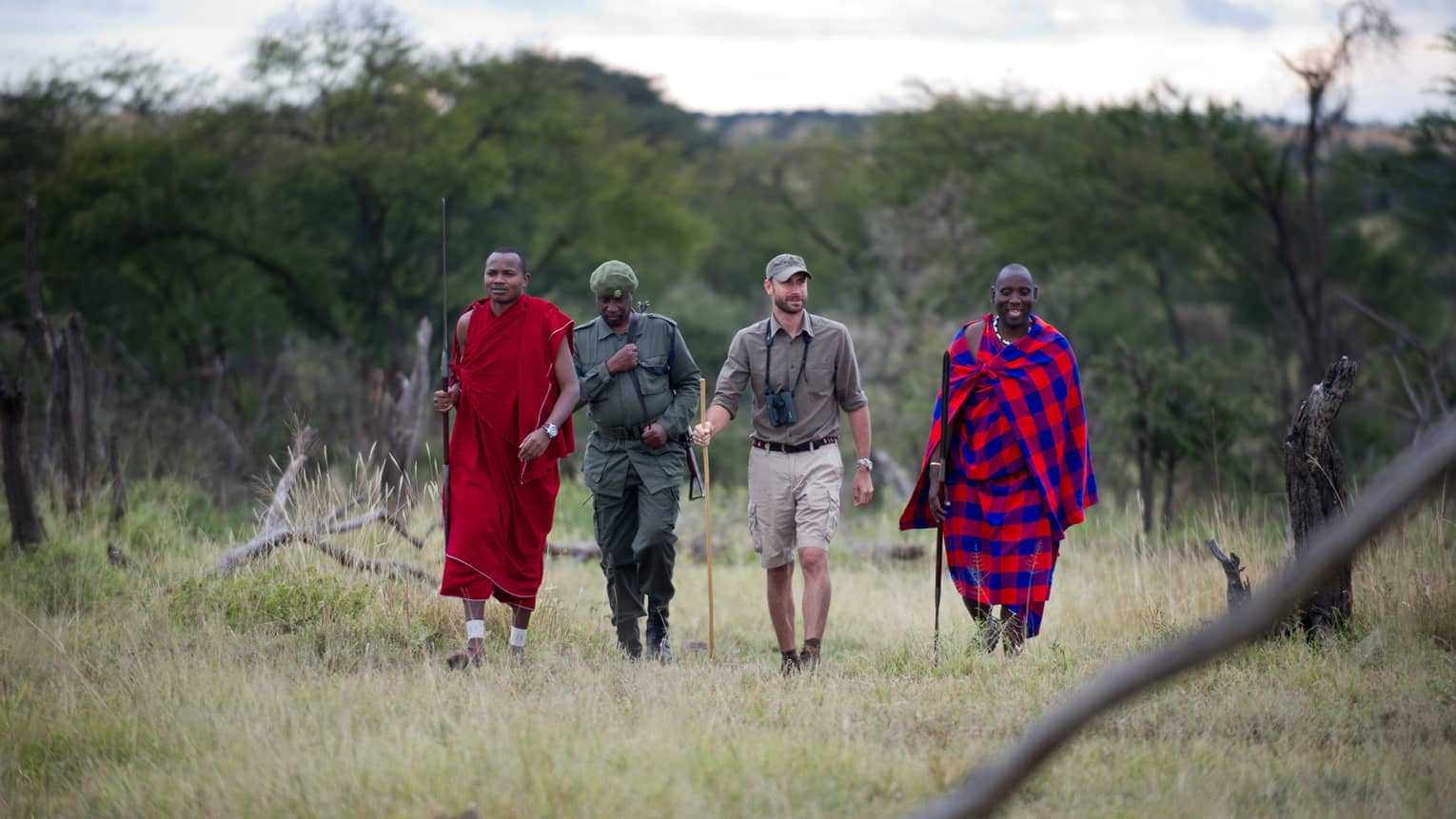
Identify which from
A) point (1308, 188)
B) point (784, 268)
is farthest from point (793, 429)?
point (1308, 188)

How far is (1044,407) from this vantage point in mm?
6922

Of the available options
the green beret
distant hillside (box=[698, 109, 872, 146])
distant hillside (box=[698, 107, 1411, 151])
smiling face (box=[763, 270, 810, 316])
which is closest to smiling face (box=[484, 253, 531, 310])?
the green beret

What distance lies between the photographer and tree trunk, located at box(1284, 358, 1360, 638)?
670 centimetres

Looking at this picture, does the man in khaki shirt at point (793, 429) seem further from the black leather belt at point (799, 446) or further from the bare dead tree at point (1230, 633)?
the bare dead tree at point (1230, 633)

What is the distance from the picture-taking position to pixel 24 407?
9219 millimetres

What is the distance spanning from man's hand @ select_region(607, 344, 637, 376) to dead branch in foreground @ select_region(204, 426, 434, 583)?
165cm

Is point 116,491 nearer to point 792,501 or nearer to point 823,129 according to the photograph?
point 792,501

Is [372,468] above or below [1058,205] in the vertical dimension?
below

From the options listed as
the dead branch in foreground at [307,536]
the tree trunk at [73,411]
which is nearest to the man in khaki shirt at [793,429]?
the dead branch in foreground at [307,536]

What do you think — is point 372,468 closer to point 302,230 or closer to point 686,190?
point 302,230

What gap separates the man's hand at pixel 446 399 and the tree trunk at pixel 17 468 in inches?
152

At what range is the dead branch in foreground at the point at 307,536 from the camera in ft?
24.4

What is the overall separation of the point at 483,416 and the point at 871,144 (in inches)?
1190

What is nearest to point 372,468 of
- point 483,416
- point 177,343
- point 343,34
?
point 483,416
